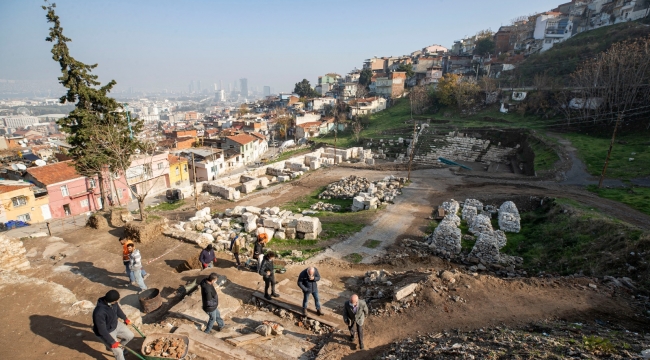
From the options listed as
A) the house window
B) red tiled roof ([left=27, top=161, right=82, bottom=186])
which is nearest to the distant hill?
red tiled roof ([left=27, top=161, right=82, bottom=186])

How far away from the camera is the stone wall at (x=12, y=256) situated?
375 inches

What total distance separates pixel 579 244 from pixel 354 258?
9114 mm

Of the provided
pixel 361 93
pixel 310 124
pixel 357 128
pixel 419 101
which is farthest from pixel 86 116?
pixel 361 93

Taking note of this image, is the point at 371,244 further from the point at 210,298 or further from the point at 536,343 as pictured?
the point at 210,298

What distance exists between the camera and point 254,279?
991 cm

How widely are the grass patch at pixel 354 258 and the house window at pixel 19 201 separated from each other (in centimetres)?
2797

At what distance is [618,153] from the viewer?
26.7 meters

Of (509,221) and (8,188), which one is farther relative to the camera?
(8,188)

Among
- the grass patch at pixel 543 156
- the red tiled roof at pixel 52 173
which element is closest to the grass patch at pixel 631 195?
the grass patch at pixel 543 156

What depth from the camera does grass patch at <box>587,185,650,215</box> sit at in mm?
16973

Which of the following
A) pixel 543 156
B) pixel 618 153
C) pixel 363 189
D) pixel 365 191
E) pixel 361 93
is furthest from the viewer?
pixel 361 93

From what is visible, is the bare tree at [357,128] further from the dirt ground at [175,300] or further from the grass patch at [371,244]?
the dirt ground at [175,300]

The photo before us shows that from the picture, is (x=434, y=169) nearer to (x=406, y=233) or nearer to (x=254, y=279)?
(x=406, y=233)

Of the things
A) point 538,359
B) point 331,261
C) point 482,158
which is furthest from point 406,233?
point 482,158
